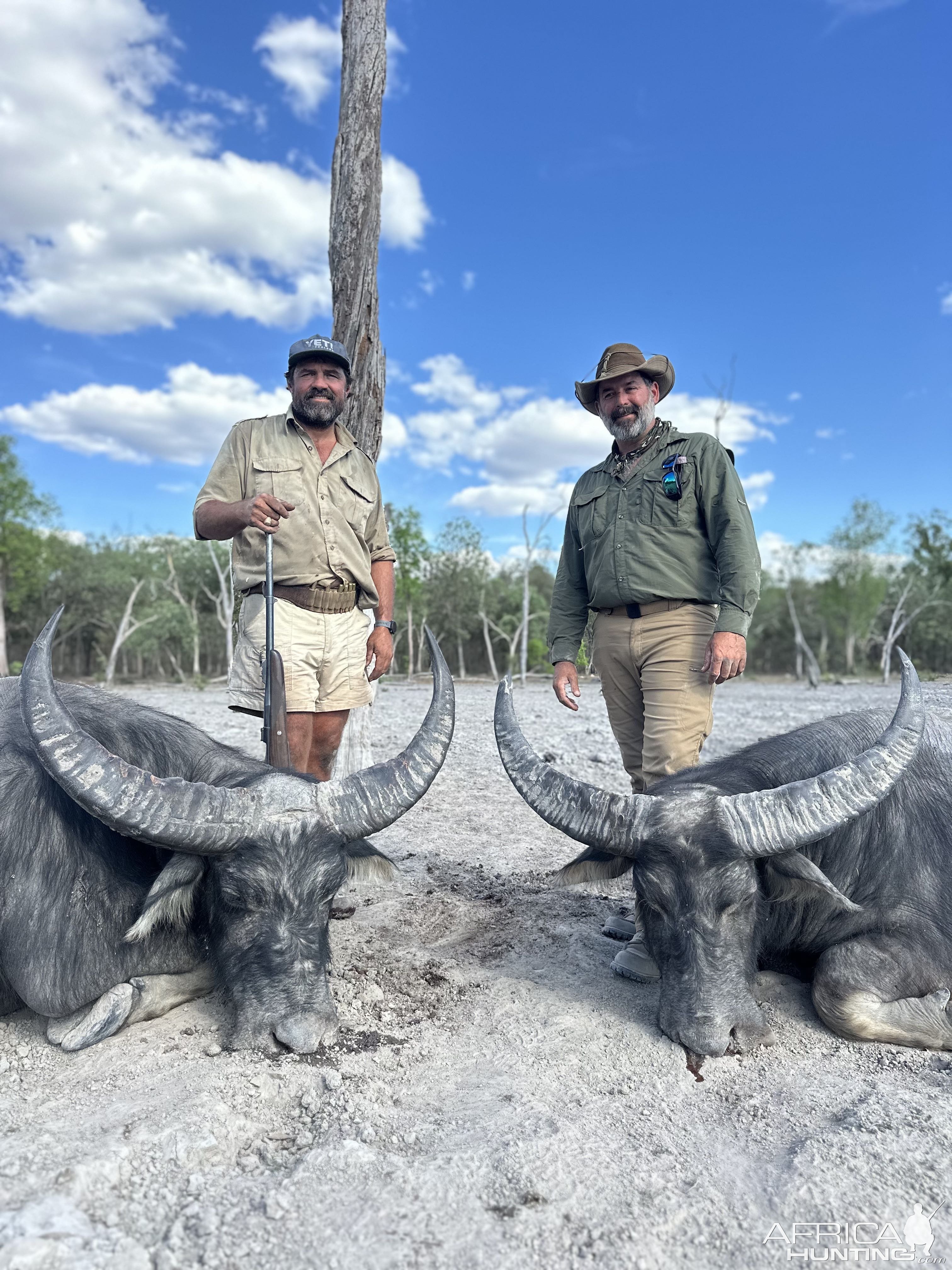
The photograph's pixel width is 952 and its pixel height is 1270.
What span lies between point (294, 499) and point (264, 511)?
54 centimetres

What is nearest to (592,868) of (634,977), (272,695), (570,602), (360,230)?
(634,977)

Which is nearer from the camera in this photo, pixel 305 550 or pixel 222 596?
pixel 305 550

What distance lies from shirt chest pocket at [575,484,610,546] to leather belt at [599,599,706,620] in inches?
19.8

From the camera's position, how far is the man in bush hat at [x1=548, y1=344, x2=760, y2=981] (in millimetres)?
4562

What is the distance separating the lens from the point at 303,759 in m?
5.09

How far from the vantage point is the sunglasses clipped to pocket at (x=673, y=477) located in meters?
4.70

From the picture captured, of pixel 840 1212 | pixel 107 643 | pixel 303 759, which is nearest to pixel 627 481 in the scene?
pixel 303 759

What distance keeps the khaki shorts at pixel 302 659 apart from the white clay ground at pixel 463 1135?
5.12 ft

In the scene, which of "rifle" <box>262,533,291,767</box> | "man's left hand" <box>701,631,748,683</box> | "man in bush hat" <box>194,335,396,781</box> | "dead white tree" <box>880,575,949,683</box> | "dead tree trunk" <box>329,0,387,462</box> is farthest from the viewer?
"dead white tree" <box>880,575,949,683</box>

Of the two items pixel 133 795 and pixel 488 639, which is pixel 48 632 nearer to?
pixel 133 795

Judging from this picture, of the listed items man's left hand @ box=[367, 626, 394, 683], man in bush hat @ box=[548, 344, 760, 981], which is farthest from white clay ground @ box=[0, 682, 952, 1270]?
man's left hand @ box=[367, 626, 394, 683]

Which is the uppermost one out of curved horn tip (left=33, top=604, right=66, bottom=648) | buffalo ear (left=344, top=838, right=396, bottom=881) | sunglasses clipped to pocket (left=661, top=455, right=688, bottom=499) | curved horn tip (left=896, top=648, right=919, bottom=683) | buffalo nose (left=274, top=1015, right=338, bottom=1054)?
sunglasses clipped to pocket (left=661, top=455, right=688, bottom=499)

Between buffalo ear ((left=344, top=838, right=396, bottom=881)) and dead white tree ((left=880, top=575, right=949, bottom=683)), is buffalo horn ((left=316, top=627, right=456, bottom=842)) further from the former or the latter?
dead white tree ((left=880, top=575, right=949, bottom=683))

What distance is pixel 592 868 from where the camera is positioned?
4023mm
